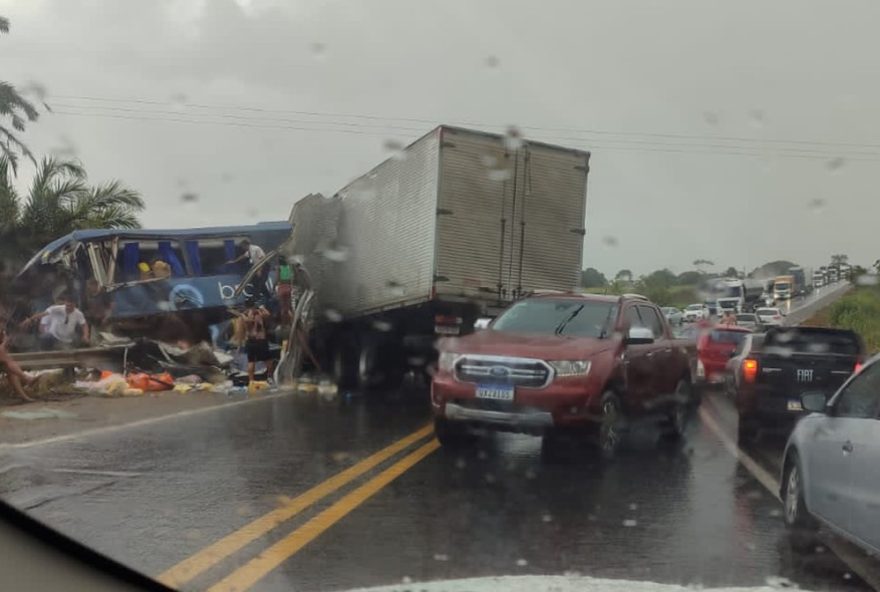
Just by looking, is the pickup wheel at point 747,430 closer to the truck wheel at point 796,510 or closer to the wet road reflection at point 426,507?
the wet road reflection at point 426,507

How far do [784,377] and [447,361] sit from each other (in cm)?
406

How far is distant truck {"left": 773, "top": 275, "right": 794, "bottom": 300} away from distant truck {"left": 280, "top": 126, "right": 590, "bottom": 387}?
84.2ft

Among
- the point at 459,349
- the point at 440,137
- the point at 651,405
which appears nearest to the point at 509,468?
the point at 459,349

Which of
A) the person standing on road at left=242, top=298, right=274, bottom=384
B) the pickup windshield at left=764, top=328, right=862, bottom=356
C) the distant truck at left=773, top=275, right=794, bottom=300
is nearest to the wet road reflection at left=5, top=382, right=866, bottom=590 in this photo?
the pickup windshield at left=764, top=328, right=862, bottom=356

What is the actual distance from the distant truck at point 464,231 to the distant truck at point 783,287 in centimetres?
2567

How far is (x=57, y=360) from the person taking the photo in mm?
15930

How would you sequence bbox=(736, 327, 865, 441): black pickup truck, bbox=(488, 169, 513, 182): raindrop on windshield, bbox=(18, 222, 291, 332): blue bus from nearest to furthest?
1. bbox=(736, 327, 865, 441): black pickup truck
2. bbox=(488, 169, 513, 182): raindrop on windshield
3. bbox=(18, 222, 291, 332): blue bus

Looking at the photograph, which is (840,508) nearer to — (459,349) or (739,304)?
(459,349)

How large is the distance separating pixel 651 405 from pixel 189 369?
927cm

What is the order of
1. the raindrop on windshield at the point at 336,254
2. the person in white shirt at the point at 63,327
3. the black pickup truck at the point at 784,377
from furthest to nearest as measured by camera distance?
the raindrop on windshield at the point at 336,254 < the person in white shirt at the point at 63,327 < the black pickup truck at the point at 784,377

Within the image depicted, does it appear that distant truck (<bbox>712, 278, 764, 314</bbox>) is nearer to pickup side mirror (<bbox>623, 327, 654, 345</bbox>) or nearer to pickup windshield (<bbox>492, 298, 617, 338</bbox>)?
pickup windshield (<bbox>492, 298, 617, 338</bbox>)

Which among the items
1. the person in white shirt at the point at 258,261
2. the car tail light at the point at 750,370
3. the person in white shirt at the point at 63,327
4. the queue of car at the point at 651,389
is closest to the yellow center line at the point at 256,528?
the queue of car at the point at 651,389

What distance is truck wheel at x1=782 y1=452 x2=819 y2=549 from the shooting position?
6359 mm

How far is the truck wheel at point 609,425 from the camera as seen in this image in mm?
9180
